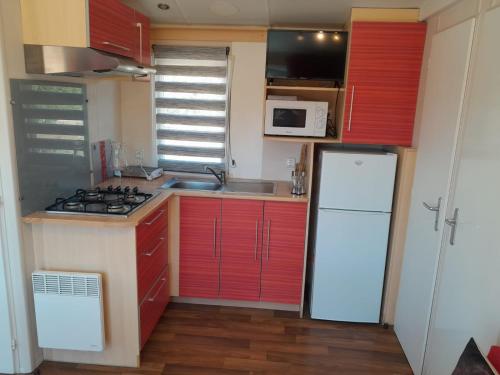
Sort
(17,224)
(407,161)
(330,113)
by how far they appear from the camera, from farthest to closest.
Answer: (330,113) < (407,161) < (17,224)

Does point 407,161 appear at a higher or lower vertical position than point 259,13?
lower

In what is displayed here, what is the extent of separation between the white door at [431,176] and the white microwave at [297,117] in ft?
2.17

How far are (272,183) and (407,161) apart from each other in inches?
43.6

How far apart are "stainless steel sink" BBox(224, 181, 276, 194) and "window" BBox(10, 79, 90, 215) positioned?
1.13m

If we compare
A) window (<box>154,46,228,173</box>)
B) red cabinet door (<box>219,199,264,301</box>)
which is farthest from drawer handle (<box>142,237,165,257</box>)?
window (<box>154,46,228,173</box>)

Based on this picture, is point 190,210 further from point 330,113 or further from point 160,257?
point 330,113

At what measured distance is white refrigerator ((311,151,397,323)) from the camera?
252cm

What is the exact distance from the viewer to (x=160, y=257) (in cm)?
257

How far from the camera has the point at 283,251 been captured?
9.04 feet

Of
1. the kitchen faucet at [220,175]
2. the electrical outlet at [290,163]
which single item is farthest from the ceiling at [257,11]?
the kitchen faucet at [220,175]

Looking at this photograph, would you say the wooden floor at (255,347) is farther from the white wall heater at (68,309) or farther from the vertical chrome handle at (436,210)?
the vertical chrome handle at (436,210)

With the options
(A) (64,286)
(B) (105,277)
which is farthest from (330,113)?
(A) (64,286)

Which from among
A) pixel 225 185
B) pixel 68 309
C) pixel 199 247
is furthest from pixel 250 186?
pixel 68 309

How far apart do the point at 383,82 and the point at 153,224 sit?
1.79 m
